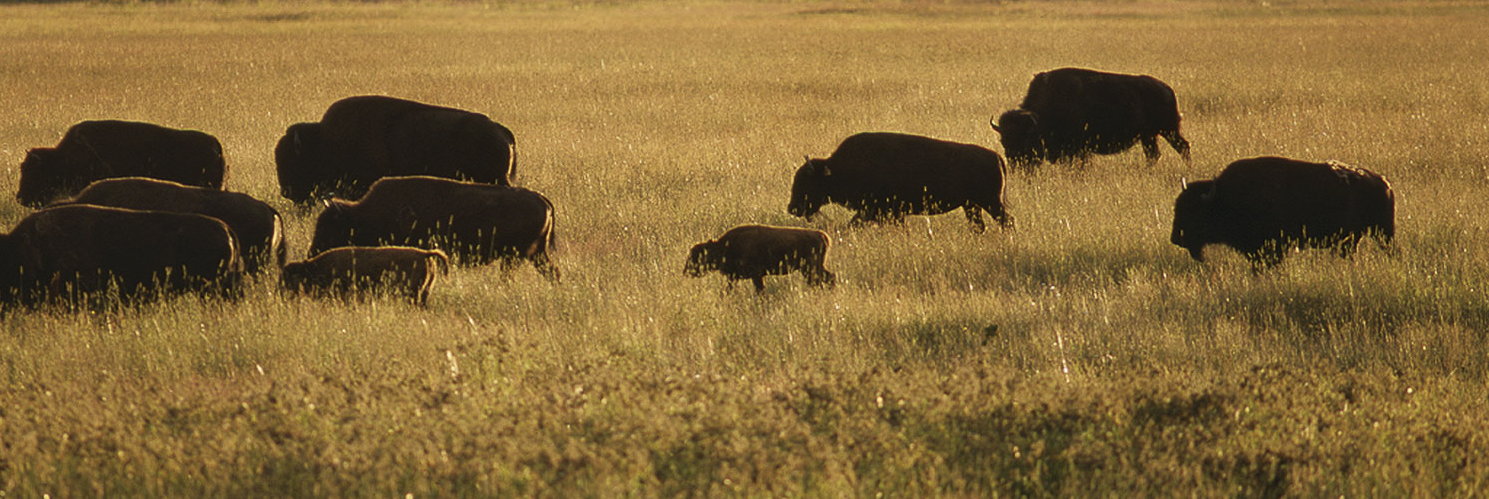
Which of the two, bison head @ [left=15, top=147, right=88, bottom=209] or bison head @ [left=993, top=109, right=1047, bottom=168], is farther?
bison head @ [left=993, top=109, right=1047, bottom=168]

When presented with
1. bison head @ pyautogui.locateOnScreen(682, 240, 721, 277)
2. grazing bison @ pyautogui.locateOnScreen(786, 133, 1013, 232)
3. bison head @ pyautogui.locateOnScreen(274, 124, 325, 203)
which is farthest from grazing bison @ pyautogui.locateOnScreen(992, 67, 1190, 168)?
bison head @ pyautogui.locateOnScreen(274, 124, 325, 203)

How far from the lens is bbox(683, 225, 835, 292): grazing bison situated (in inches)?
271

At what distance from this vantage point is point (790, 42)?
115 ft

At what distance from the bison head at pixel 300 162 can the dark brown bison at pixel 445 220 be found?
2.86 meters

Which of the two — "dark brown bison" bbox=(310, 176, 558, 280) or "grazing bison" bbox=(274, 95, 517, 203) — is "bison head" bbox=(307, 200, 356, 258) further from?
"grazing bison" bbox=(274, 95, 517, 203)

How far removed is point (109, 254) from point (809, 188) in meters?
4.37

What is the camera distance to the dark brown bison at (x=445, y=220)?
7.29m

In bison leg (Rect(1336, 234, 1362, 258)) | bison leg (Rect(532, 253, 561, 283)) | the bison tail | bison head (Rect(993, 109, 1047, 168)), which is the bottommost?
bison head (Rect(993, 109, 1047, 168))

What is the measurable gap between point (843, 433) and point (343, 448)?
1765mm

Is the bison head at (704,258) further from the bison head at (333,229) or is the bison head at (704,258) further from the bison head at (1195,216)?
the bison head at (1195,216)

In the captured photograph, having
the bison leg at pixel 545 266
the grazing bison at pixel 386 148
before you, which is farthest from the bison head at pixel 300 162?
the bison leg at pixel 545 266

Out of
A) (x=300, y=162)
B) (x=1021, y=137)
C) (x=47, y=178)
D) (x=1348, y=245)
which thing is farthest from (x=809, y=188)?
(x=47, y=178)

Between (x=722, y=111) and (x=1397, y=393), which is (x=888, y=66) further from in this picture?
(x=1397, y=393)

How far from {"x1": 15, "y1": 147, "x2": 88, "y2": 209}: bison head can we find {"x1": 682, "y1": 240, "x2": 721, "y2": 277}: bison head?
5387 millimetres
